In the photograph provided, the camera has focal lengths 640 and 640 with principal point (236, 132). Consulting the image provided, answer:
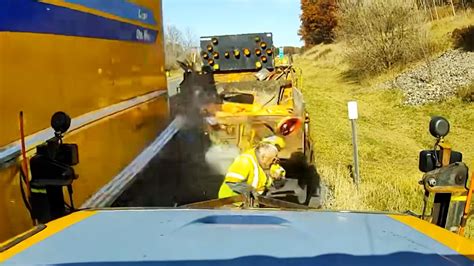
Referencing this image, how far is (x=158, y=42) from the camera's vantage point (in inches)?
287

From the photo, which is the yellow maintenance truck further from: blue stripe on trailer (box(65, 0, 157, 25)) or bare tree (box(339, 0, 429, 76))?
bare tree (box(339, 0, 429, 76))

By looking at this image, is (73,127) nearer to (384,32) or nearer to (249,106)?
(249,106)

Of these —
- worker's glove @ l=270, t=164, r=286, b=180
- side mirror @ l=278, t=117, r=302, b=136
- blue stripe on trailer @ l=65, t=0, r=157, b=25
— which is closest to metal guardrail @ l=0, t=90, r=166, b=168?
blue stripe on trailer @ l=65, t=0, r=157, b=25

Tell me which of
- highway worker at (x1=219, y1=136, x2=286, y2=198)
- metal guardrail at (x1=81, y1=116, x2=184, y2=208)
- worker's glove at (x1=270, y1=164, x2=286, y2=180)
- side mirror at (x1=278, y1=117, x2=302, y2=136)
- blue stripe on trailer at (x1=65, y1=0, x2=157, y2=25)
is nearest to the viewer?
metal guardrail at (x1=81, y1=116, x2=184, y2=208)

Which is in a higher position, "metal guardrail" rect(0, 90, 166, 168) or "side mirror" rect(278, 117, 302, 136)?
"metal guardrail" rect(0, 90, 166, 168)

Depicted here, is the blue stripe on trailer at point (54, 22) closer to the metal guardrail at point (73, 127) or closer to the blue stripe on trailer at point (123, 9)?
the blue stripe on trailer at point (123, 9)

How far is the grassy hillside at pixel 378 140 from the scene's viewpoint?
778 centimetres

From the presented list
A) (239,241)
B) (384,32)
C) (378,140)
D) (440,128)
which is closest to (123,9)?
(440,128)

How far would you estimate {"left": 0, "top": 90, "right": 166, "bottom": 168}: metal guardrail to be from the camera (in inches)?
126

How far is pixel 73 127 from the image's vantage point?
4102 millimetres

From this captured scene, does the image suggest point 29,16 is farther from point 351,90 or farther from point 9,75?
point 351,90

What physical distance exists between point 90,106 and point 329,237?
2936mm

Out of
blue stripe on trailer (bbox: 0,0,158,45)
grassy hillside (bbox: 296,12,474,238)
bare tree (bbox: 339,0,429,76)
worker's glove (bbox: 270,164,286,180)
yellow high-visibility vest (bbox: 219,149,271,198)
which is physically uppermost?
bare tree (bbox: 339,0,429,76)

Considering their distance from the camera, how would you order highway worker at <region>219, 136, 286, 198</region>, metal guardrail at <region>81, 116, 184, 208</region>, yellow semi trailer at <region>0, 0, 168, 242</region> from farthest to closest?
highway worker at <region>219, 136, 286, 198</region> < metal guardrail at <region>81, 116, 184, 208</region> < yellow semi trailer at <region>0, 0, 168, 242</region>
